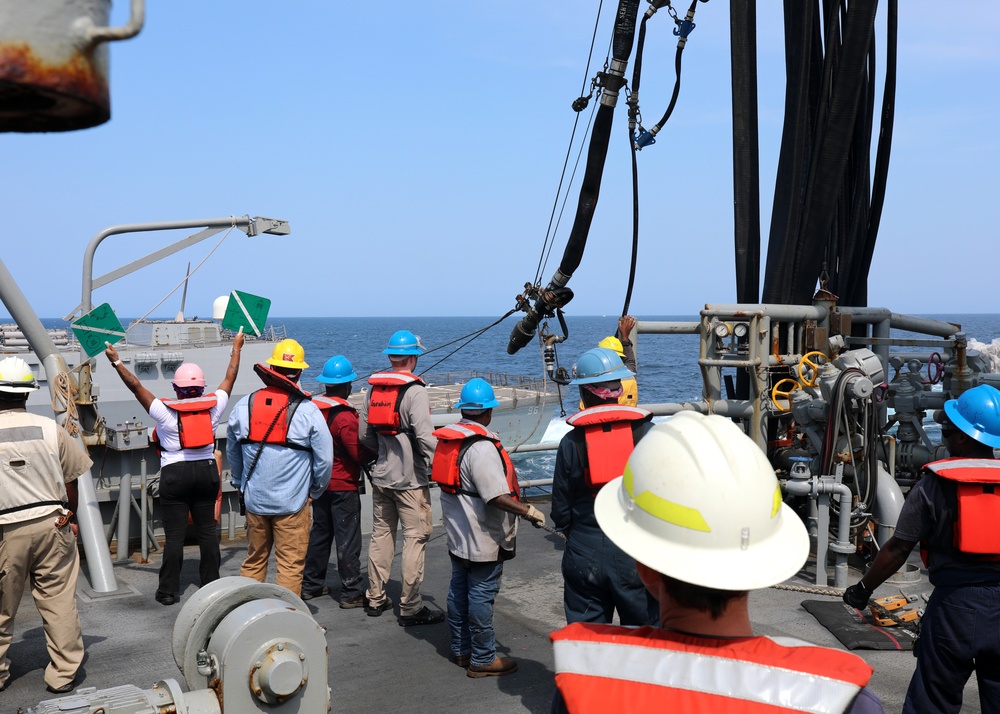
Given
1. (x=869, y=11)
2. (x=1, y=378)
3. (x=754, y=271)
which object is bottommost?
(x=1, y=378)

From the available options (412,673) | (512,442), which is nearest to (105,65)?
(412,673)

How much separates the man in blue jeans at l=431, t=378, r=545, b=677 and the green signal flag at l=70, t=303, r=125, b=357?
9.75 ft

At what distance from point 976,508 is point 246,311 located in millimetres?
5089

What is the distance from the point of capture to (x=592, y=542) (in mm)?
4047

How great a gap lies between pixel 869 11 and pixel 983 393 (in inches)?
233

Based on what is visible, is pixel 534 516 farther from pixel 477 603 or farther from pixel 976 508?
pixel 976 508

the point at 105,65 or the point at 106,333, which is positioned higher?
the point at 105,65

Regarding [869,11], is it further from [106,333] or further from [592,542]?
[106,333]

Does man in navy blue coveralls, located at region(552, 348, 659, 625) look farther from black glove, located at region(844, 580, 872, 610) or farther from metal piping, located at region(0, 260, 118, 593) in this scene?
metal piping, located at region(0, 260, 118, 593)

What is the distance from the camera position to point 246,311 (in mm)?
6477

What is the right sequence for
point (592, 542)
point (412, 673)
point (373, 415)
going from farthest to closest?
point (373, 415) → point (412, 673) → point (592, 542)

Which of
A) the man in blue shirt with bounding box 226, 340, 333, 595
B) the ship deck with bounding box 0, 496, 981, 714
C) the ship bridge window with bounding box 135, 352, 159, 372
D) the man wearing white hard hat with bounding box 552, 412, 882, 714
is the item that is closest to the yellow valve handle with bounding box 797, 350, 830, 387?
the ship deck with bounding box 0, 496, 981, 714

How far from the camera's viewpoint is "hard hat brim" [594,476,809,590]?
1690 mm

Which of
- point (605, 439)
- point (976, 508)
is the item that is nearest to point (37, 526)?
point (605, 439)
